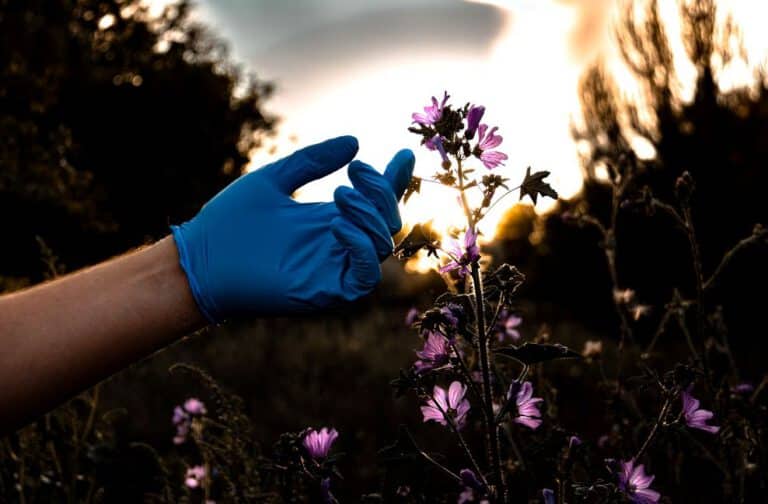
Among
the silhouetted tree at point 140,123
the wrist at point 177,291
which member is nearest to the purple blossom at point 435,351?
the wrist at point 177,291

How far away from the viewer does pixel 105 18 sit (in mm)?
15086

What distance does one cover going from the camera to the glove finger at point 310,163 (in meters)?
1.67

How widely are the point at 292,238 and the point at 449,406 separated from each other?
569 millimetres

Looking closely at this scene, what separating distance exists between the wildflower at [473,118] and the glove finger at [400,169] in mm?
426

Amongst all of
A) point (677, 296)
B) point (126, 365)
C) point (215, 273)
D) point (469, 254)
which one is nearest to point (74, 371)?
point (126, 365)

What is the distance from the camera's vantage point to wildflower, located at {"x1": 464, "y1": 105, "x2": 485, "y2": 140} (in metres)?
1.18

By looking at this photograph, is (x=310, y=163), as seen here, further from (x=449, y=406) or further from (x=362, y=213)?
(x=449, y=406)

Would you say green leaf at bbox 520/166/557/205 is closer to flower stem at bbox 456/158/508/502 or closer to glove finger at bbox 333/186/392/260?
flower stem at bbox 456/158/508/502

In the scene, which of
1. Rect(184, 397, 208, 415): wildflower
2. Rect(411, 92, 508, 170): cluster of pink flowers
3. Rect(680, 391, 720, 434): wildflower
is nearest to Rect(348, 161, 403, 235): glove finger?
Rect(411, 92, 508, 170): cluster of pink flowers

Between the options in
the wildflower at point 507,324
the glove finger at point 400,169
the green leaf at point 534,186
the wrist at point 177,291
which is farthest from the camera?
the wildflower at point 507,324

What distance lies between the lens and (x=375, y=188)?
1526 mm

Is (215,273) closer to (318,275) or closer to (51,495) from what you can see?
(318,275)

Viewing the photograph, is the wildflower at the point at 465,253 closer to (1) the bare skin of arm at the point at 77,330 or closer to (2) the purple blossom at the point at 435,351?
(2) the purple blossom at the point at 435,351

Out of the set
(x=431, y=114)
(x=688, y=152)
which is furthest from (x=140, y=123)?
(x=431, y=114)
